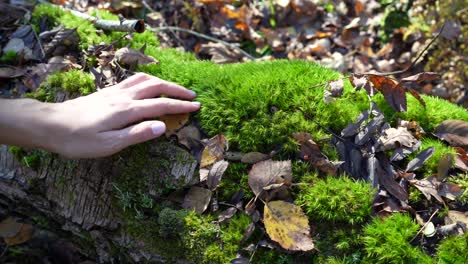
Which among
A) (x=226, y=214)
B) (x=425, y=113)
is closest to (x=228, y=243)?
(x=226, y=214)

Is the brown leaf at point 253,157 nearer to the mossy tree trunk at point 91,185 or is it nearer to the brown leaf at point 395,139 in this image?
the mossy tree trunk at point 91,185

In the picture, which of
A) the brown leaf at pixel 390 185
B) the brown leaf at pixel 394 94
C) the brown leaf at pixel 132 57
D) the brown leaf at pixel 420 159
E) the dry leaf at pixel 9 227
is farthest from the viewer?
the dry leaf at pixel 9 227

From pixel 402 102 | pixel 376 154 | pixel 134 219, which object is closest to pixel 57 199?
pixel 134 219

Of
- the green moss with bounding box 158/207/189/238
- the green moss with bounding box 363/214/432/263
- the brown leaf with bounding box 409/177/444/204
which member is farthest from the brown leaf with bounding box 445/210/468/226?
the green moss with bounding box 158/207/189/238

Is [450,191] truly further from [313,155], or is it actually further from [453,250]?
[313,155]

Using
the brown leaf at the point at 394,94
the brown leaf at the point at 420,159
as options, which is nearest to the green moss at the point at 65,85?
the brown leaf at the point at 394,94
